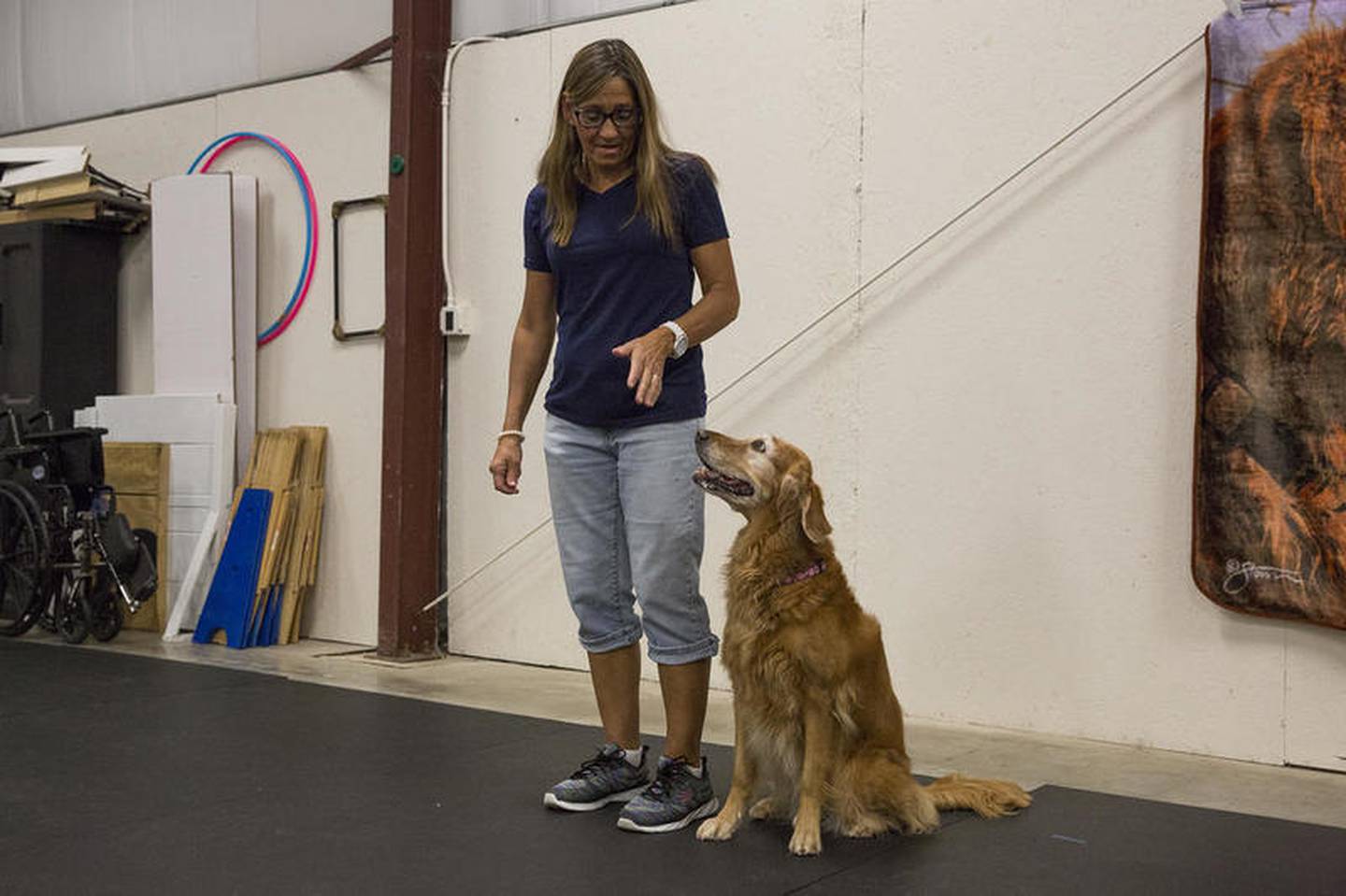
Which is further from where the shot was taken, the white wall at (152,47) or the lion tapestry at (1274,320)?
the white wall at (152,47)

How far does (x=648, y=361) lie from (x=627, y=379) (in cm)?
11

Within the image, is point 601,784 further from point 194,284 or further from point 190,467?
point 194,284

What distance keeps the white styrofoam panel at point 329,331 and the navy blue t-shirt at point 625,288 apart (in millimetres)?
2666

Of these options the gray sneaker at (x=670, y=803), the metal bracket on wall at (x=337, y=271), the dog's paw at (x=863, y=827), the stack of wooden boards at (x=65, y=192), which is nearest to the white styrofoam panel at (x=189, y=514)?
the metal bracket on wall at (x=337, y=271)

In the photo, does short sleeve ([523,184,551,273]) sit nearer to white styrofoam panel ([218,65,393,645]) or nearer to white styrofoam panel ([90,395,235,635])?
white styrofoam panel ([218,65,393,645])

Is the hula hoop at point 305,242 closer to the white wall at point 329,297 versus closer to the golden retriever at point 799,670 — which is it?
the white wall at point 329,297

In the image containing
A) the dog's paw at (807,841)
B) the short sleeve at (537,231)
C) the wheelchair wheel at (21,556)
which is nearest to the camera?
the dog's paw at (807,841)

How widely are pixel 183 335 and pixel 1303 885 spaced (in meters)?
4.52

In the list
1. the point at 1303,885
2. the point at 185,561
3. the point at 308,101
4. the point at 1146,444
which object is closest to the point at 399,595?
the point at 185,561

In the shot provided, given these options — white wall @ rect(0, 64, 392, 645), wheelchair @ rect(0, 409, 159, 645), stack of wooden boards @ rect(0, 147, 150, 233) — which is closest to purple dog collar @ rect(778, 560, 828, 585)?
white wall @ rect(0, 64, 392, 645)

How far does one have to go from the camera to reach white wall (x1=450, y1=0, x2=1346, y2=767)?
3559 mm

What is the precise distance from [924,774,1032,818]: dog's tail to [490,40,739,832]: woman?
0.46 metres

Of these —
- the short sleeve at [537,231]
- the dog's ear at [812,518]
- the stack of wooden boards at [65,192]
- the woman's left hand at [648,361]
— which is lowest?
the dog's ear at [812,518]

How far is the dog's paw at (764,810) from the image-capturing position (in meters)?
2.82
